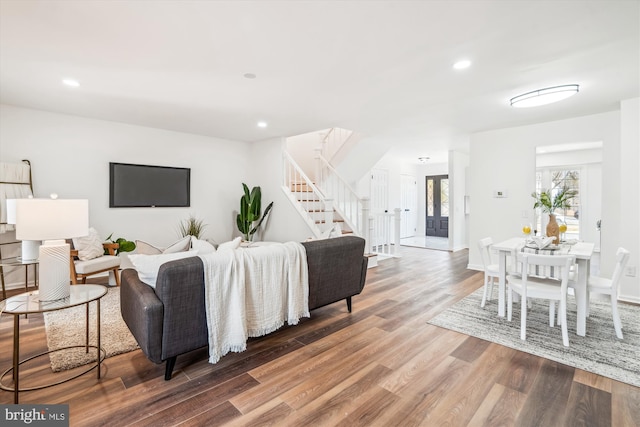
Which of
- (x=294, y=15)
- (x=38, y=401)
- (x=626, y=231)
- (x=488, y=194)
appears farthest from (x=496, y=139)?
(x=38, y=401)

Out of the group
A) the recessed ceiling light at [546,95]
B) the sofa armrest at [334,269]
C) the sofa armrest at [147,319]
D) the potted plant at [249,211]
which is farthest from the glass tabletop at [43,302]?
the recessed ceiling light at [546,95]

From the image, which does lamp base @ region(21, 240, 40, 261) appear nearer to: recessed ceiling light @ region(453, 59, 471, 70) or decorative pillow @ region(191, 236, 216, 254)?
decorative pillow @ region(191, 236, 216, 254)

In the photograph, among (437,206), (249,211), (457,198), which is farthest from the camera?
(437,206)

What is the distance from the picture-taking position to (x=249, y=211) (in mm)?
6195

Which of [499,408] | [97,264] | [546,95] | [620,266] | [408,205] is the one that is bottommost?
[499,408]

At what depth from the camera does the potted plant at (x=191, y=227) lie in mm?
5738

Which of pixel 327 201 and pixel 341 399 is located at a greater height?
pixel 327 201

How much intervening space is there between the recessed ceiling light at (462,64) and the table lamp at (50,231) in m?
3.30

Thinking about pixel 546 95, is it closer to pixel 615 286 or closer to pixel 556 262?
pixel 556 262

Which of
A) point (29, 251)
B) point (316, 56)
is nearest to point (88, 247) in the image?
→ point (29, 251)

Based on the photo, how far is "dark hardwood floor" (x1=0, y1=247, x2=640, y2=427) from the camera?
180 centimetres

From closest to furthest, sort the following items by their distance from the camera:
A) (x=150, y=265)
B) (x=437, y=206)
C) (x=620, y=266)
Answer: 1. (x=150, y=265)
2. (x=620, y=266)
3. (x=437, y=206)

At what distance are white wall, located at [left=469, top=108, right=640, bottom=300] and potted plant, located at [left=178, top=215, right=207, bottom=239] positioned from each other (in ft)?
16.8

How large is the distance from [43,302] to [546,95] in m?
4.78
